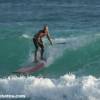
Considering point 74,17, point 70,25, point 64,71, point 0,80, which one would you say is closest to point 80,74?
point 64,71

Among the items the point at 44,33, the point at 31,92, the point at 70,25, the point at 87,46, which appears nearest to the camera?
the point at 31,92

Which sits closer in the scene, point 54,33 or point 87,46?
point 87,46

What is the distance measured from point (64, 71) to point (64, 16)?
41.3ft

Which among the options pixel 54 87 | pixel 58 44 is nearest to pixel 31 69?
pixel 54 87

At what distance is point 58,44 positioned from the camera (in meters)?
31.0

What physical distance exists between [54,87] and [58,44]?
6296mm

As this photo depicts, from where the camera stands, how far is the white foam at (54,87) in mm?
24031

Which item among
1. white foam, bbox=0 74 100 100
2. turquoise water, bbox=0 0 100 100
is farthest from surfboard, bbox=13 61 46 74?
white foam, bbox=0 74 100 100

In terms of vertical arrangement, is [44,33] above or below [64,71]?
above

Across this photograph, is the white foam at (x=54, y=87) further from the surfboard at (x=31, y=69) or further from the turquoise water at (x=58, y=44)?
the surfboard at (x=31, y=69)

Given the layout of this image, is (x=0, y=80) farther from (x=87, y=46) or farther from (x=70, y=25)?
(x=70, y=25)

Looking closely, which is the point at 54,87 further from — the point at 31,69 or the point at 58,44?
the point at 58,44

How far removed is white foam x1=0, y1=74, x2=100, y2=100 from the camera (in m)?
24.0

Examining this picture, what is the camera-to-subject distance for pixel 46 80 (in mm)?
25656
